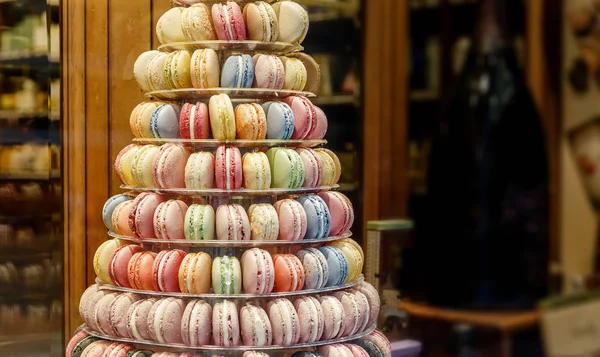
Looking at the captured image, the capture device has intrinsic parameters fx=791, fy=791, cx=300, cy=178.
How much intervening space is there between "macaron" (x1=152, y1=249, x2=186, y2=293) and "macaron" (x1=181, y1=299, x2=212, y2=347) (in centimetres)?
7

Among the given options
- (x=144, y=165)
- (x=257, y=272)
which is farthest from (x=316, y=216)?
(x=144, y=165)

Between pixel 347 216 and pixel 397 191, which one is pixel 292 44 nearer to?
pixel 347 216

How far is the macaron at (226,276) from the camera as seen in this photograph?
64.2 inches

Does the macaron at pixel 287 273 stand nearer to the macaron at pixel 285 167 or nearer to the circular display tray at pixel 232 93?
the macaron at pixel 285 167

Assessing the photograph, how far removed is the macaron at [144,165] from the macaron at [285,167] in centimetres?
25

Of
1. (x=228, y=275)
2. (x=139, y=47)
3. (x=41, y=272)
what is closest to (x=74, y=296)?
(x=41, y=272)

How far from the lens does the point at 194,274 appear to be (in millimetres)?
1635

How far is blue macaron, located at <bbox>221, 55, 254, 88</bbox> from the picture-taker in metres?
1.69

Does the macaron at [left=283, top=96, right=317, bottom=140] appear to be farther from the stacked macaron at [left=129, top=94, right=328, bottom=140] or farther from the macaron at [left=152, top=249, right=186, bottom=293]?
the macaron at [left=152, top=249, right=186, bottom=293]

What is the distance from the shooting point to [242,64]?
1693 mm

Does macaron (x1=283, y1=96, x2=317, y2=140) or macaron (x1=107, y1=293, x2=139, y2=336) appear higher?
macaron (x1=283, y1=96, x2=317, y2=140)

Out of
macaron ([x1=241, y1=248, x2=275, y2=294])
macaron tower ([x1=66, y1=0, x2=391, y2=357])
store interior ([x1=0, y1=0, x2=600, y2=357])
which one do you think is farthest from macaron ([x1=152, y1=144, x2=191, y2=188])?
store interior ([x1=0, y1=0, x2=600, y2=357])

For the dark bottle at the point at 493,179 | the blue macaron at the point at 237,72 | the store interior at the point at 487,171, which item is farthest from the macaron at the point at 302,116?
the dark bottle at the point at 493,179

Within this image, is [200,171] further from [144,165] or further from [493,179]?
[493,179]
